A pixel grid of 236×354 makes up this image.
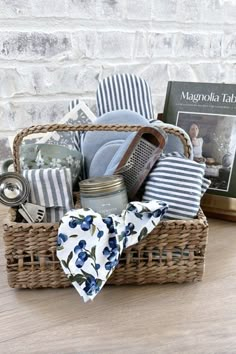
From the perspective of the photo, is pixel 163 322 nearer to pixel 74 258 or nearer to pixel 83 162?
pixel 74 258

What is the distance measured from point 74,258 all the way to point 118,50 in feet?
2.68

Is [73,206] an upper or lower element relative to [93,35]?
lower

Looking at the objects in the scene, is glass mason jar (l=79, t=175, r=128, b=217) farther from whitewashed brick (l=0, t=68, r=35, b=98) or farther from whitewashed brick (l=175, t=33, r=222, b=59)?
whitewashed brick (l=175, t=33, r=222, b=59)

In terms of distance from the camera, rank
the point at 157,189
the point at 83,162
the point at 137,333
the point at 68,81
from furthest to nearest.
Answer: the point at 68,81
the point at 83,162
the point at 157,189
the point at 137,333

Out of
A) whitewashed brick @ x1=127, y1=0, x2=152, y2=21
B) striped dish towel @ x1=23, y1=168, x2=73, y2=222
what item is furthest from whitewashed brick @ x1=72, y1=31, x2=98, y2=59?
striped dish towel @ x1=23, y1=168, x2=73, y2=222

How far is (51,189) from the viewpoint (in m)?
0.74

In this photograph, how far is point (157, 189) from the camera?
0.74 m

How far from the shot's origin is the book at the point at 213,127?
945 mm

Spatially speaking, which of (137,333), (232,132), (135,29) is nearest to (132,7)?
(135,29)

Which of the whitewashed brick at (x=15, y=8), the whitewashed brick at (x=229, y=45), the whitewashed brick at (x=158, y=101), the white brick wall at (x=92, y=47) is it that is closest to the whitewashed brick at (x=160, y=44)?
the white brick wall at (x=92, y=47)

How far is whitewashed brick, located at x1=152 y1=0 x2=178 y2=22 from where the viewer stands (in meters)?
1.34

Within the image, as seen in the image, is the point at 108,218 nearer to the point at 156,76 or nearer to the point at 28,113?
the point at 28,113

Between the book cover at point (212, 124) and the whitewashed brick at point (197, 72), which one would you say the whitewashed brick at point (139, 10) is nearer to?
the whitewashed brick at point (197, 72)

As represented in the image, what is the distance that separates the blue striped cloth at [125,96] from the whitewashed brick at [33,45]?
0.26m
